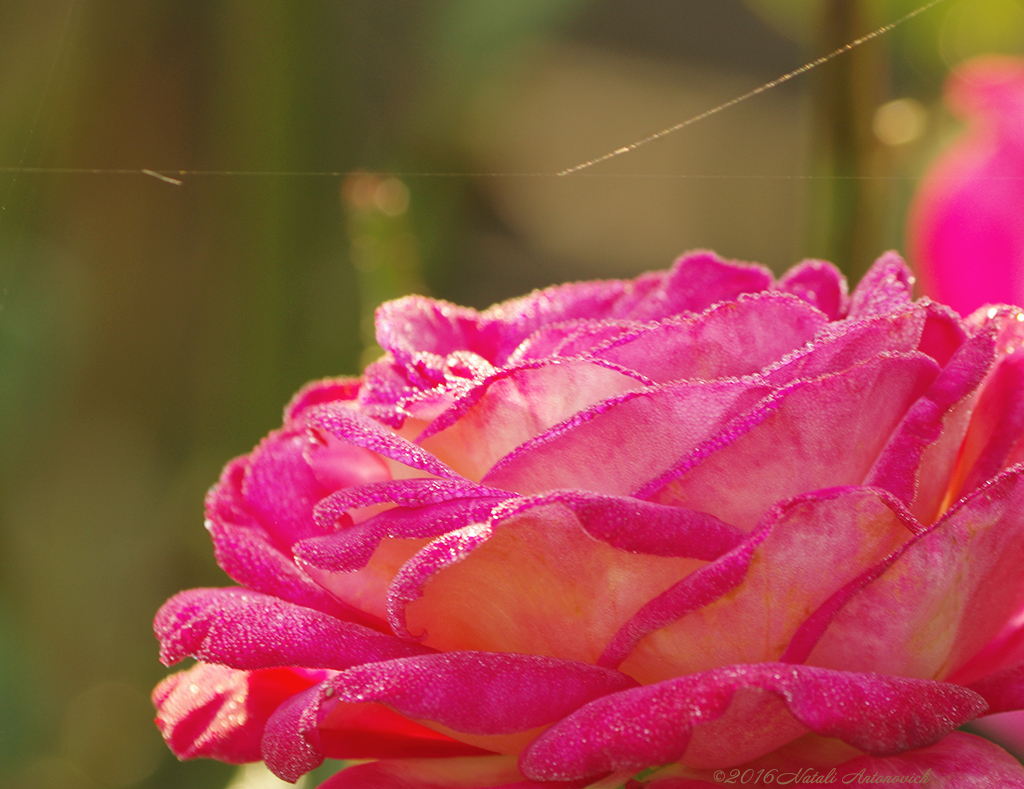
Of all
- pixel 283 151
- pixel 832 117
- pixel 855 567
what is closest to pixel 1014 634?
pixel 855 567

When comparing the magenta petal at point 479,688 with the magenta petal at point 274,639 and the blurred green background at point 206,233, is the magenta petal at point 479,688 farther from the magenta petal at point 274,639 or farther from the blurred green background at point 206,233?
the blurred green background at point 206,233

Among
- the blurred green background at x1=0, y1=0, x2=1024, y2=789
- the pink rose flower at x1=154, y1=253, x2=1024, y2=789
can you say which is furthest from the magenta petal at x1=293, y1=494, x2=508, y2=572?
the blurred green background at x1=0, y1=0, x2=1024, y2=789

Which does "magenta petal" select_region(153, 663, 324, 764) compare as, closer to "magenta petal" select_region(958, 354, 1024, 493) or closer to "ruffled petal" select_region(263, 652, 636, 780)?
"ruffled petal" select_region(263, 652, 636, 780)

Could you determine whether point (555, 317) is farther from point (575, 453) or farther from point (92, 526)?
point (92, 526)

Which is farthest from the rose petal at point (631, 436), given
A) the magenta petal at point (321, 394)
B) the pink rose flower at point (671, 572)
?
the magenta petal at point (321, 394)

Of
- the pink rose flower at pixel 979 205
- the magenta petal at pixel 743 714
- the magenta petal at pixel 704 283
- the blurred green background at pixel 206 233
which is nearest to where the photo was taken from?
the magenta petal at pixel 743 714
